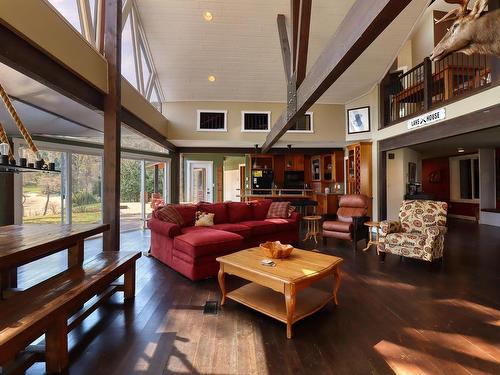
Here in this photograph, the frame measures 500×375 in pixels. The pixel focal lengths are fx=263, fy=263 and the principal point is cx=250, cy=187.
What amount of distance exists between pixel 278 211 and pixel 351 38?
12.7 feet

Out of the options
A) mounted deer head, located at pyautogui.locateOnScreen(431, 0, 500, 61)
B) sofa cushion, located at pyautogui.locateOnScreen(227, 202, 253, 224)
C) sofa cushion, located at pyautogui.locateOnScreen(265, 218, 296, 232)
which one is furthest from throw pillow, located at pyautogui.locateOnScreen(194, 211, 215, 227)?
mounted deer head, located at pyautogui.locateOnScreen(431, 0, 500, 61)

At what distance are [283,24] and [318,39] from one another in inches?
34.8

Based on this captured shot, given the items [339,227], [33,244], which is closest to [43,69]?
[33,244]

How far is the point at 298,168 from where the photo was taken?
916 cm

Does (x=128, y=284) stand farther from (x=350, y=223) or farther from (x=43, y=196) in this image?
(x=350, y=223)

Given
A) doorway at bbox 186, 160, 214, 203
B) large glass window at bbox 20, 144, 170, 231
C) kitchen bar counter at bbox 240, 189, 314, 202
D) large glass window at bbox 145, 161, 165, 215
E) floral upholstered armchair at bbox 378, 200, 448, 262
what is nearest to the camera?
floral upholstered armchair at bbox 378, 200, 448, 262

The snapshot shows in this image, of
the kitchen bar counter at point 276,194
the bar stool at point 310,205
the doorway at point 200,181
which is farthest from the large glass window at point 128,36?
the bar stool at point 310,205

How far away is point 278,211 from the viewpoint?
555 centimetres

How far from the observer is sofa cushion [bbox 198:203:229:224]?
16.0ft

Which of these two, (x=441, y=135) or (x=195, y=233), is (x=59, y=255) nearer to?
(x=195, y=233)

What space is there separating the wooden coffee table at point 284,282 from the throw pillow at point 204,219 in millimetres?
1741

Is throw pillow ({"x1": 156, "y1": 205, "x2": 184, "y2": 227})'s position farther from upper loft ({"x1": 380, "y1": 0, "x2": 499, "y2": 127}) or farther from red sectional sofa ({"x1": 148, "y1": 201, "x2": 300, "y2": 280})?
upper loft ({"x1": 380, "y1": 0, "x2": 499, "y2": 127})

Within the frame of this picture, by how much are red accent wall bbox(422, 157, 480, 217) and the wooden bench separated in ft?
35.1

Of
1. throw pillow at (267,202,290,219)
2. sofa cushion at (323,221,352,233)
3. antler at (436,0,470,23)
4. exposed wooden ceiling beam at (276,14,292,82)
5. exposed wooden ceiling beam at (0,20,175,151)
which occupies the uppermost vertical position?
exposed wooden ceiling beam at (276,14,292,82)
